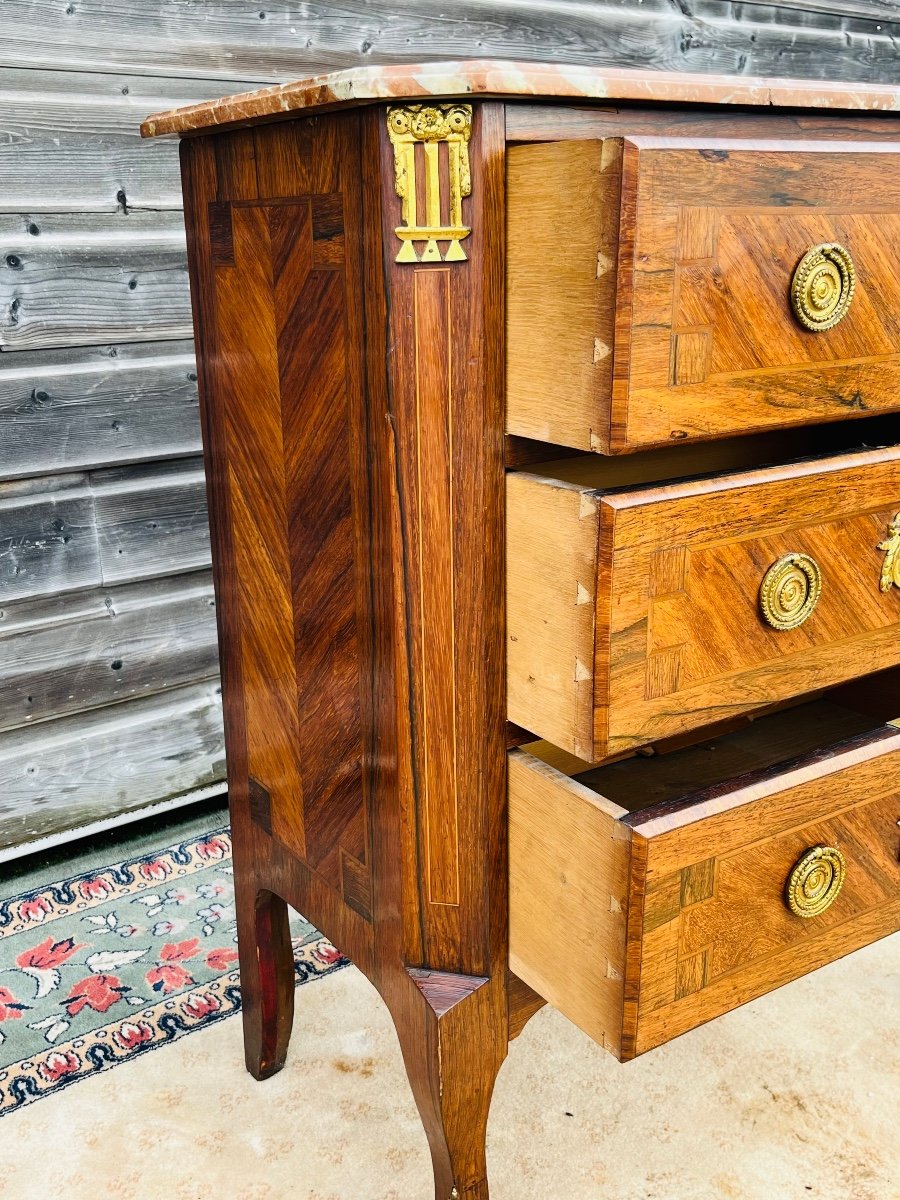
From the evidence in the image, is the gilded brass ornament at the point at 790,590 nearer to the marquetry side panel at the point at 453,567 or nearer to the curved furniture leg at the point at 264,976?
the marquetry side panel at the point at 453,567

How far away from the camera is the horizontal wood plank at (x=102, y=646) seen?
5.11 feet

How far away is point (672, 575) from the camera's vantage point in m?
0.72

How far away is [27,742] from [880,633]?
1.20m

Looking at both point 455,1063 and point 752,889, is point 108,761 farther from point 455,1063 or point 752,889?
point 752,889

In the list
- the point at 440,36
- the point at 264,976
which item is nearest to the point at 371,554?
the point at 264,976

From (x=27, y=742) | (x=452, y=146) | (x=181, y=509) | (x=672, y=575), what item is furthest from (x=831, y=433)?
(x=27, y=742)

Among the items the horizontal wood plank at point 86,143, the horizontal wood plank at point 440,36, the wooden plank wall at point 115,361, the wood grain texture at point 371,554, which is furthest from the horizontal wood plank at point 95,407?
the wood grain texture at point 371,554

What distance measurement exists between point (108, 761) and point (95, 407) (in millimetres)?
525

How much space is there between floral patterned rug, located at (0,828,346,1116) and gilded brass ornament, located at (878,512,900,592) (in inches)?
33.0

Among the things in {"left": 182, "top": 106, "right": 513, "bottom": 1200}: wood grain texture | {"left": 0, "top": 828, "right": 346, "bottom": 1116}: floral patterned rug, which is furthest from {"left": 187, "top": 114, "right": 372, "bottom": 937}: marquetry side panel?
{"left": 0, "top": 828, "right": 346, "bottom": 1116}: floral patterned rug

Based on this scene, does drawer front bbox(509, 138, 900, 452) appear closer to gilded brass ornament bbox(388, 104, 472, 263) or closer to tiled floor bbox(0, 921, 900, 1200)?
gilded brass ornament bbox(388, 104, 472, 263)

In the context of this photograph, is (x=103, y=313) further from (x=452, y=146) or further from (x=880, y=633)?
(x=880, y=633)

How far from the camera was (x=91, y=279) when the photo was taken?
1.47 meters

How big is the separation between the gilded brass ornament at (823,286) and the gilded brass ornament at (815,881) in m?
0.38
